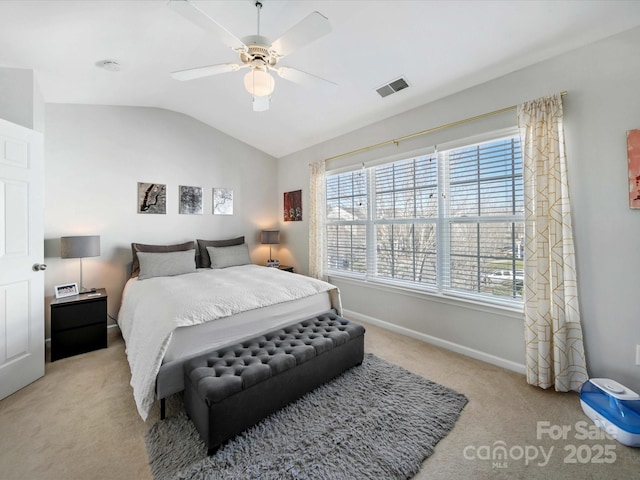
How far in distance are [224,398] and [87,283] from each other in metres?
2.89

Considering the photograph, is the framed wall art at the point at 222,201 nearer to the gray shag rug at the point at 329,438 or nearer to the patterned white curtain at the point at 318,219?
the patterned white curtain at the point at 318,219

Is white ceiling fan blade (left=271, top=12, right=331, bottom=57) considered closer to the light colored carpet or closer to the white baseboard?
the light colored carpet

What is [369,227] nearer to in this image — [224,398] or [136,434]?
[224,398]

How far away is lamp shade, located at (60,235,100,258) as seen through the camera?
2852 millimetres

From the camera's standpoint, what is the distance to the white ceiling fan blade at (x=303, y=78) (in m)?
1.97

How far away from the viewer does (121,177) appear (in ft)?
11.6

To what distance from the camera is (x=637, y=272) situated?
1876mm

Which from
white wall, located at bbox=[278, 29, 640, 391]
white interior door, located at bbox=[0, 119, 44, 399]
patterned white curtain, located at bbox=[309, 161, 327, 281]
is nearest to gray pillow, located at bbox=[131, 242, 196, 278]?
white interior door, located at bbox=[0, 119, 44, 399]

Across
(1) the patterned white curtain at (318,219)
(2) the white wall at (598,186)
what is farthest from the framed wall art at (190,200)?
(2) the white wall at (598,186)

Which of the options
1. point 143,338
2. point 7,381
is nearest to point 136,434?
point 143,338

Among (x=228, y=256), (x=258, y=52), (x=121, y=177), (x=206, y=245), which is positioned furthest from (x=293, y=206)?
(x=258, y=52)

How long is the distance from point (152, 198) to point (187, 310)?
2.52m

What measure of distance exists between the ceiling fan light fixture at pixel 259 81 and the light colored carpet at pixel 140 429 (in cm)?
235

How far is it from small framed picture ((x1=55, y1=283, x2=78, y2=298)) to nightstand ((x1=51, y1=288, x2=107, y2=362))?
0.27 feet
